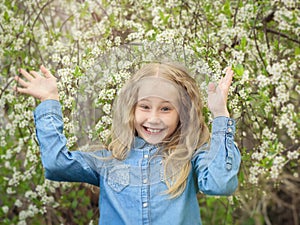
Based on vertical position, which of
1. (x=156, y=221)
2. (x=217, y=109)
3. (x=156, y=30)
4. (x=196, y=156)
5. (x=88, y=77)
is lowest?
(x=156, y=221)

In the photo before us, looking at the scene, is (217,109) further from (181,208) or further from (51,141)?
(51,141)

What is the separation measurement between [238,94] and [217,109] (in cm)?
66

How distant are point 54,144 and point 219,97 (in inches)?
21.9

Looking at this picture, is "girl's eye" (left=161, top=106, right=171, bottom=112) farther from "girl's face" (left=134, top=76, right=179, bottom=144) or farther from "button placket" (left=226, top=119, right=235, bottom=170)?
"button placket" (left=226, top=119, right=235, bottom=170)

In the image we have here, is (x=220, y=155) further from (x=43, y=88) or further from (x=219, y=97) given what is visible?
(x=43, y=88)

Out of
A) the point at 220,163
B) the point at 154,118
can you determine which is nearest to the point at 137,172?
the point at 154,118

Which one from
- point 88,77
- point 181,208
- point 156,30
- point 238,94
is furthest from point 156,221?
point 156,30

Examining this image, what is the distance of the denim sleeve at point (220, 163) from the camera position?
1850mm

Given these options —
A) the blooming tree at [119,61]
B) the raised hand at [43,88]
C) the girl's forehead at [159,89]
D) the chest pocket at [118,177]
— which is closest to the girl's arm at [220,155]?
the girl's forehead at [159,89]

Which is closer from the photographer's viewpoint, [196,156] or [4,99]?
[196,156]

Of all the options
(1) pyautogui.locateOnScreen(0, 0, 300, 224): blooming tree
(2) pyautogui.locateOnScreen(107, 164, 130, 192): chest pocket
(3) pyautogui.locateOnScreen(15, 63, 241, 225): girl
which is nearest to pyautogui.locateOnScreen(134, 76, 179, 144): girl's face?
(3) pyautogui.locateOnScreen(15, 63, 241, 225): girl

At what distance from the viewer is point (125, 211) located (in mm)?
1968

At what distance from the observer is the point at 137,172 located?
1996 millimetres

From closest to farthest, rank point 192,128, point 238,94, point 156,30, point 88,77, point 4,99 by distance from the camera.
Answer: point 192,128
point 88,77
point 238,94
point 156,30
point 4,99
